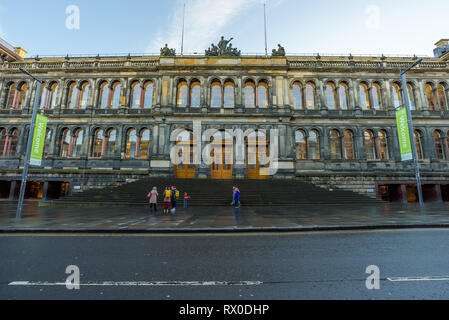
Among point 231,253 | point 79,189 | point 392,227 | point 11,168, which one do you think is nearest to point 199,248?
point 231,253

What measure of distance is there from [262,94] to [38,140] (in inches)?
851

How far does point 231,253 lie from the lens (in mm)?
4680

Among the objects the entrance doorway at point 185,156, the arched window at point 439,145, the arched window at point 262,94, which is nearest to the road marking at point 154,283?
the entrance doorway at point 185,156

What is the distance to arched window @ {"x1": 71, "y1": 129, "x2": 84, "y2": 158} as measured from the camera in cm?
2397

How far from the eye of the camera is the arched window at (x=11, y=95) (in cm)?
2573

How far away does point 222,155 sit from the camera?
23297 millimetres

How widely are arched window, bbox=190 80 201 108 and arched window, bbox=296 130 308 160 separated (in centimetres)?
1244

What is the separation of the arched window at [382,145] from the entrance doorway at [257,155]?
12.8 meters

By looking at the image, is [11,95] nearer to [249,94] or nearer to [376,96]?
[249,94]

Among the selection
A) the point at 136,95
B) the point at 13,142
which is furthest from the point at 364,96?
the point at 13,142

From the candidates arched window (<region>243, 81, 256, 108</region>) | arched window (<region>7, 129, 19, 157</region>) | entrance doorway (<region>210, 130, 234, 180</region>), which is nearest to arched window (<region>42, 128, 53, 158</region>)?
arched window (<region>7, 129, 19, 157</region>)

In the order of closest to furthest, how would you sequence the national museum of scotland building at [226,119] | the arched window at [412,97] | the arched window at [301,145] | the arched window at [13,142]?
the national museum of scotland building at [226,119]
the arched window at [301,145]
the arched window at [13,142]
the arched window at [412,97]

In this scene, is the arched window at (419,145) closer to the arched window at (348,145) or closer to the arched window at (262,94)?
the arched window at (348,145)

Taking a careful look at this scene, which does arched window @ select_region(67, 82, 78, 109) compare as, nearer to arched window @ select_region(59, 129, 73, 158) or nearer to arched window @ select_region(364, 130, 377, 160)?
arched window @ select_region(59, 129, 73, 158)
